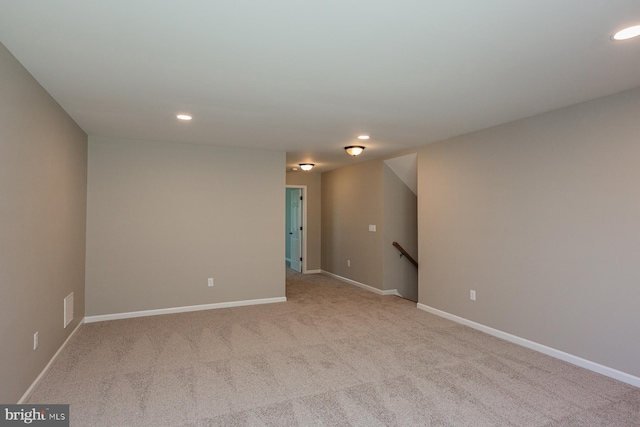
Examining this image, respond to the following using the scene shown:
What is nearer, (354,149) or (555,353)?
(555,353)

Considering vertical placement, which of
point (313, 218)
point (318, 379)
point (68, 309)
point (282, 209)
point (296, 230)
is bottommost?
point (318, 379)

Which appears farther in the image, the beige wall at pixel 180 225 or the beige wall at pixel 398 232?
the beige wall at pixel 398 232

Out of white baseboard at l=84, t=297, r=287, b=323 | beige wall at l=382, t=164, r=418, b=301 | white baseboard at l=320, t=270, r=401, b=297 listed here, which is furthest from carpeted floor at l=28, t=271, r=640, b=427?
beige wall at l=382, t=164, r=418, b=301

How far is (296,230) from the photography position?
880cm

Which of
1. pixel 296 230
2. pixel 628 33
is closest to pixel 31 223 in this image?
pixel 628 33

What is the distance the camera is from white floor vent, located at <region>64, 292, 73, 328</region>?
11.9ft

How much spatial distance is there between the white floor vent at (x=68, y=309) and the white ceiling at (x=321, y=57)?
1.94 meters

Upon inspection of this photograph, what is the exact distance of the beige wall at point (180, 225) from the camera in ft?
15.3

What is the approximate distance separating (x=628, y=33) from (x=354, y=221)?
528cm

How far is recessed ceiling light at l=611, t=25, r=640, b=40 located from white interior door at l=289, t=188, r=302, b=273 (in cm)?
674

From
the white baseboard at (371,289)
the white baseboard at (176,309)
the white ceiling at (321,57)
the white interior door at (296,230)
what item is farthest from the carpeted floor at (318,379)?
the white interior door at (296,230)

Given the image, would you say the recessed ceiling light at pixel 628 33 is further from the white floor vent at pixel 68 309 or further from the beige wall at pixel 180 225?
the white floor vent at pixel 68 309

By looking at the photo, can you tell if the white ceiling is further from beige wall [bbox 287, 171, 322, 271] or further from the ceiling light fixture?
beige wall [bbox 287, 171, 322, 271]

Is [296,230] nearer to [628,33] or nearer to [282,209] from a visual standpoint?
[282,209]
